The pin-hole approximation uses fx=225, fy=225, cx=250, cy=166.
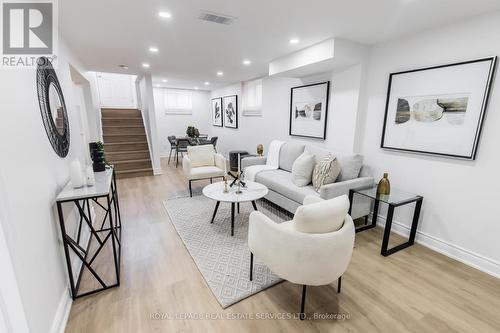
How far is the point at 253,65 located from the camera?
165 inches

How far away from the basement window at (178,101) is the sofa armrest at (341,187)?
668 cm

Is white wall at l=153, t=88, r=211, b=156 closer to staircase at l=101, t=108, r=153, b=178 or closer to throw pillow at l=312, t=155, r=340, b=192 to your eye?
staircase at l=101, t=108, r=153, b=178

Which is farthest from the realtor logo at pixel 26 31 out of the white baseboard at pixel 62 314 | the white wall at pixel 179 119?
the white wall at pixel 179 119

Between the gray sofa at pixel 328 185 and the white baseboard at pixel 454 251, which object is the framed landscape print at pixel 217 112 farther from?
the white baseboard at pixel 454 251

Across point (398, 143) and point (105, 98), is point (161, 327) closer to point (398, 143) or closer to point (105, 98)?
point (398, 143)

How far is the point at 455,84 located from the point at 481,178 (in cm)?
95

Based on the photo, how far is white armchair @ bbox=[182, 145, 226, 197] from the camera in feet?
13.3

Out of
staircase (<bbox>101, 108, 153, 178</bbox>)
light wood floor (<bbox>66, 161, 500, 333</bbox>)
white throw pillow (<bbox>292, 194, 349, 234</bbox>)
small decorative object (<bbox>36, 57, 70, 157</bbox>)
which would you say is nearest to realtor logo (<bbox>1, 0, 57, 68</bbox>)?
small decorative object (<bbox>36, 57, 70, 157</bbox>)

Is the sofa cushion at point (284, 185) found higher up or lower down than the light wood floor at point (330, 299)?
higher up

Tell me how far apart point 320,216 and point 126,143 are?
5834 mm

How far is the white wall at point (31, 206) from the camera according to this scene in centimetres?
116

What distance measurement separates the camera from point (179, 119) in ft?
26.5

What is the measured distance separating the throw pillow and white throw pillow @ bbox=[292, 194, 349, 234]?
127 centimetres

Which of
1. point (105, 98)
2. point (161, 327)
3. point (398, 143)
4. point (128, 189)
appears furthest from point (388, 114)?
point (105, 98)
